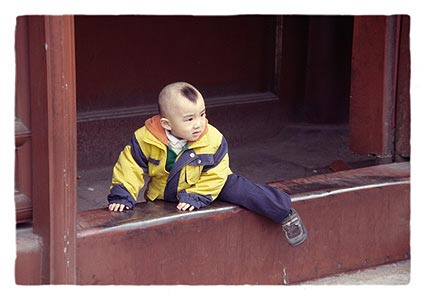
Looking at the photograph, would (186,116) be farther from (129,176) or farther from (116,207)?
(116,207)

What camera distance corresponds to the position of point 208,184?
4.25 m

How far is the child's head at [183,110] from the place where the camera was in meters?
4.15

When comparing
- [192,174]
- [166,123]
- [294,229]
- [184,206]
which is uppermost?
[166,123]

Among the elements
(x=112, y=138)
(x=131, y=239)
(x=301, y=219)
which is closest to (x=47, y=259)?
(x=131, y=239)

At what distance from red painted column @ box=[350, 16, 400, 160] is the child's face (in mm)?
1355

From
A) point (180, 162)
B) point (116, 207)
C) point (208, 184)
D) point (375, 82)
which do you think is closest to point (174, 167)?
point (180, 162)

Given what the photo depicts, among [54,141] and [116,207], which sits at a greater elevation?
[54,141]

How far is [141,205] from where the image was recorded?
4.24 m

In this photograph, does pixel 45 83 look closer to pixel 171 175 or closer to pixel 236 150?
pixel 171 175

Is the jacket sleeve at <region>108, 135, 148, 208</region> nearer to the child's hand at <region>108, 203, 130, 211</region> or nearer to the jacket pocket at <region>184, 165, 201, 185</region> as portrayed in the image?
the child's hand at <region>108, 203, 130, 211</region>

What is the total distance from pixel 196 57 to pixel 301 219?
161 cm

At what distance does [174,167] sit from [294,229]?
0.59 m

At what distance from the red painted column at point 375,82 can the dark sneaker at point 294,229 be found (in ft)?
3.21

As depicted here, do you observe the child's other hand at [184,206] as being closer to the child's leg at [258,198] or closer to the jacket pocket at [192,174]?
the jacket pocket at [192,174]
